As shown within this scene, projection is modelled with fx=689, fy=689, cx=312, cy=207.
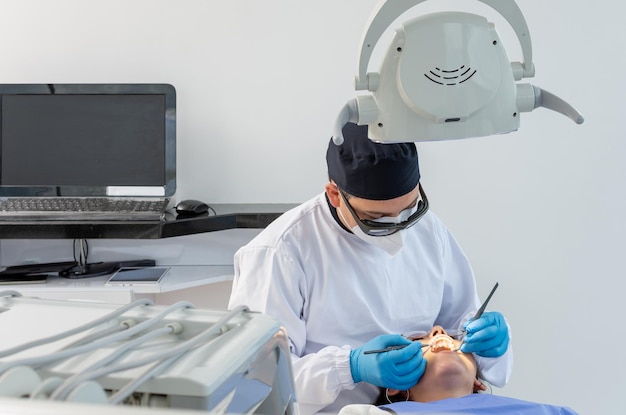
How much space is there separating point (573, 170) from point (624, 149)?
0.24 meters

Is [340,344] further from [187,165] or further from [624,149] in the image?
[624,149]

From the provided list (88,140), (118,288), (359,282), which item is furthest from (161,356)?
(88,140)

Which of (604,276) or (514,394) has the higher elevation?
(604,276)

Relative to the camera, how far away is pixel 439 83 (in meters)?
0.87

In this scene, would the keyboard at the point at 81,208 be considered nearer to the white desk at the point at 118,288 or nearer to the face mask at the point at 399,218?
the white desk at the point at 118,288

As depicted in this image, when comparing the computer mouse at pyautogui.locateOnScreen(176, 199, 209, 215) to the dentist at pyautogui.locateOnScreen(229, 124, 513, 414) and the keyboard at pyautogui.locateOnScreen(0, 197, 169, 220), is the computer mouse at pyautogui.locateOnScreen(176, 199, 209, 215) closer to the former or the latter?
the keyboard at pyautogui.locateOnScreen(0, 197, 169, 220)

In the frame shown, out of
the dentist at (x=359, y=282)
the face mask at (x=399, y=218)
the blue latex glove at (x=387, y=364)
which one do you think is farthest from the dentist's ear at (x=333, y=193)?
the blue latex glove at (x=387, y=364)

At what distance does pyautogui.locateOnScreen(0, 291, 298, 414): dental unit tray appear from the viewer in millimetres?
547

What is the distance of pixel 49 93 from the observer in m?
2.64

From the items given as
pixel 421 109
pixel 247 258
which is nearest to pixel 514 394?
pixel 247 258

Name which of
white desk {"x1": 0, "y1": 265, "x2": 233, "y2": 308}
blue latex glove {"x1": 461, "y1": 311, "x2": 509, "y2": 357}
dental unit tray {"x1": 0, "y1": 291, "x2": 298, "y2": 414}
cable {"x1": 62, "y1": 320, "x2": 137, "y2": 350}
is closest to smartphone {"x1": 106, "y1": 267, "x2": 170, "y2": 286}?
white desk {"x1": 0, "y1": 265, "x2": 233, "y2": 308}

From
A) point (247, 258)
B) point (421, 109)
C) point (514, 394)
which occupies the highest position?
point (421, 109)

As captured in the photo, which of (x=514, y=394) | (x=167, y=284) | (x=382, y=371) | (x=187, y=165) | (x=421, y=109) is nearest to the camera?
(x=421, y=109)

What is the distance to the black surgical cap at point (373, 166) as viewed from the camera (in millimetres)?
1688
